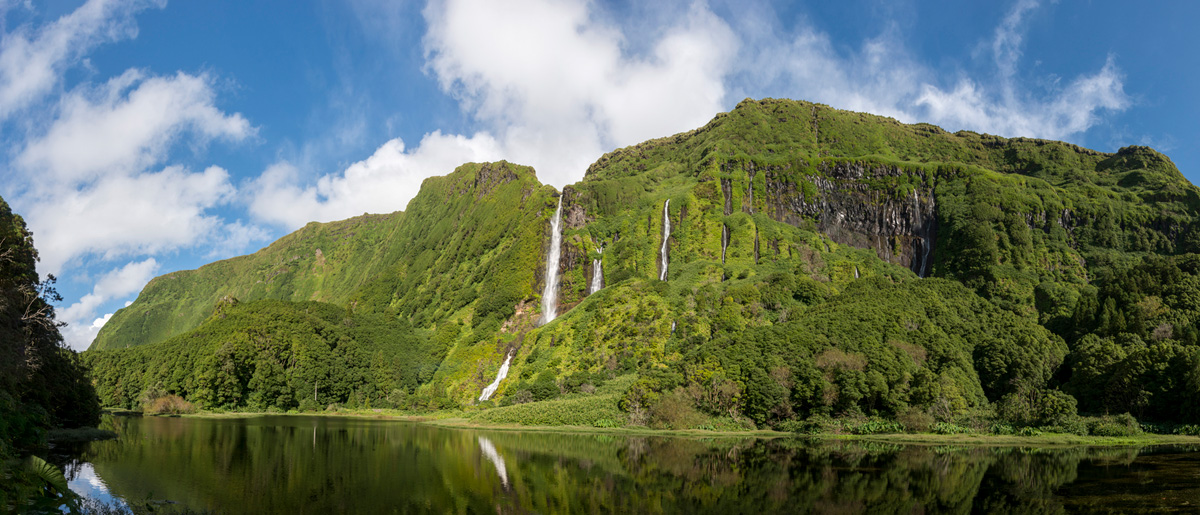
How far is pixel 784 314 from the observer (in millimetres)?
120750

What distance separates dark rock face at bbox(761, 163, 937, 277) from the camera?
587ft

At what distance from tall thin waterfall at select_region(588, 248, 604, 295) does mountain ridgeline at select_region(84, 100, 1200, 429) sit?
2.09 ft

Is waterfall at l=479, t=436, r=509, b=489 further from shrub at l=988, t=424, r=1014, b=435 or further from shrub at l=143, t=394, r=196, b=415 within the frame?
shrub at l=143, t=394, r=196, b=415

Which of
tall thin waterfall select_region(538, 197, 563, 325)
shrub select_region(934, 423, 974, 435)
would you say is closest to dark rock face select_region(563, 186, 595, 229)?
tall thin waterfall select_region(538, 197, 563, 325)

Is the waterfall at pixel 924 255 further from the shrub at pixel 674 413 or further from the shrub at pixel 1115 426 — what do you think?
the shrub at pixel 674 413

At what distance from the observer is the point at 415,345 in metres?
161

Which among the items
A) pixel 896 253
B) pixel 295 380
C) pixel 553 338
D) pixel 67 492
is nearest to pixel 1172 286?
pixel 896 253

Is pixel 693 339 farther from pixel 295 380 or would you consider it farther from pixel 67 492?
pixel 67 492

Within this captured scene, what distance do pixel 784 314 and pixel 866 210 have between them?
8039cm

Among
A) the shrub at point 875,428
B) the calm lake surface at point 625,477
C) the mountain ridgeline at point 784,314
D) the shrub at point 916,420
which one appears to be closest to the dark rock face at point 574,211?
the mountain ridgeline at point 784,314

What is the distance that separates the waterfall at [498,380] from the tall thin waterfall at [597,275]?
34.0 meters

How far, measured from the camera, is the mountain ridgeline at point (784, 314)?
87188 mm

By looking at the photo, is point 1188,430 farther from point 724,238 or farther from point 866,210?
point 866,210

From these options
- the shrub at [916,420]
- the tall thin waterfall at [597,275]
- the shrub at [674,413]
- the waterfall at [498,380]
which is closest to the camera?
the shrub at [916,420]
